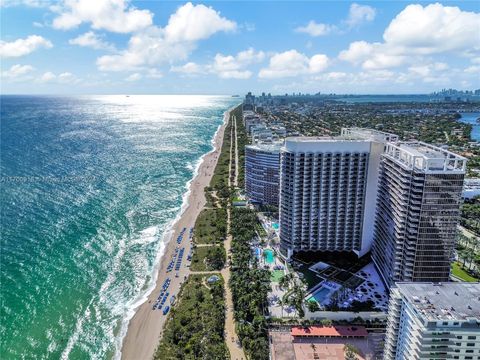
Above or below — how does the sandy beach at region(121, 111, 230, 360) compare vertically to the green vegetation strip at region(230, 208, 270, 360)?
below

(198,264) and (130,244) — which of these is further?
(130,244)

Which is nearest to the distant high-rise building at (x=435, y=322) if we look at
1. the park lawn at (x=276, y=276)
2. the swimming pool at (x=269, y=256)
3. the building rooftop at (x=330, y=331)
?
the building rooftop at (x=330, y=331)

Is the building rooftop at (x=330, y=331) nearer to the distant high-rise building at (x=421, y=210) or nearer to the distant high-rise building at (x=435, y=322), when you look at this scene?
the distant high-rise building at (x=421, y=210)

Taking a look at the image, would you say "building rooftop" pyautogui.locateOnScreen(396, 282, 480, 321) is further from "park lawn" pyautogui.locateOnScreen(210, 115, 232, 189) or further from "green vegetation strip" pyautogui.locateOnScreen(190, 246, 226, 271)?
"park lawn" pyautogui.locateOnScreen(210, 115, 232, 189)

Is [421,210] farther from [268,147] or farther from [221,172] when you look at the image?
[221,172]

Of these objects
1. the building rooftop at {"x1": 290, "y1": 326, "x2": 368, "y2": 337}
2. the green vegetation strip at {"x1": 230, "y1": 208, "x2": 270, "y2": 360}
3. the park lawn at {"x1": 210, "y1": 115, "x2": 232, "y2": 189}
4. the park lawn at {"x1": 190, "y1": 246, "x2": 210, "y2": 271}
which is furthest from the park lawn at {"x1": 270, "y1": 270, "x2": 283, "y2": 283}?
the park lawn at {"x1": 210, "y1": 115, "x2": 232, "y2": 189}

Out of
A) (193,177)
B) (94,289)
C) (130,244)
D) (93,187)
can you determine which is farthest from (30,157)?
(94,289)

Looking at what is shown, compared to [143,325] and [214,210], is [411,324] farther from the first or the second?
[214,210]
